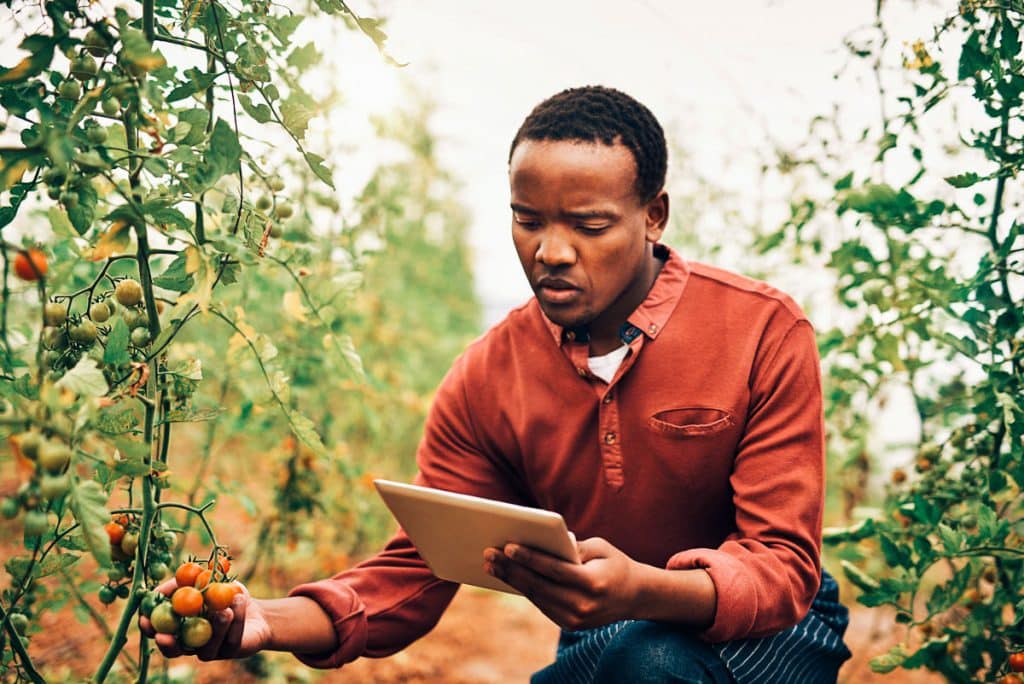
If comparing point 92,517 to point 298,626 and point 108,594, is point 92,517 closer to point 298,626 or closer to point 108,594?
point 108,594

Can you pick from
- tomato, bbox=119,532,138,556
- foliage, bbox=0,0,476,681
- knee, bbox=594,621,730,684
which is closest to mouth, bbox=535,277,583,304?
foliage, bbox=0,0,476,681

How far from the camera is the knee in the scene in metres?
1.49

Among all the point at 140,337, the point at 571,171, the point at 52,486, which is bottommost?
the point at 52,486

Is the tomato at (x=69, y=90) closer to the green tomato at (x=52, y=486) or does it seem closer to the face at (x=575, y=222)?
the green tomato at (x=52, y=486)

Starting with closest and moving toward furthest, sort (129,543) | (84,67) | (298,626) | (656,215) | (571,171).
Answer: (84,67) < (129,543) < (298,626) < (571,171) < (656,215)

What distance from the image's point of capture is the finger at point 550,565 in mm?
1307

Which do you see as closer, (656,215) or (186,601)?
(186,601)

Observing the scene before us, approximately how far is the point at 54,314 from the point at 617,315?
1.09 metres

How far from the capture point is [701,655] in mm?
1528

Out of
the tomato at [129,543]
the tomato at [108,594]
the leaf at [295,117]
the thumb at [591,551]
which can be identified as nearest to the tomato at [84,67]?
the leaf at [295,117]

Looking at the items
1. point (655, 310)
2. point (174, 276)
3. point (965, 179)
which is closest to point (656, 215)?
point (655, 310)

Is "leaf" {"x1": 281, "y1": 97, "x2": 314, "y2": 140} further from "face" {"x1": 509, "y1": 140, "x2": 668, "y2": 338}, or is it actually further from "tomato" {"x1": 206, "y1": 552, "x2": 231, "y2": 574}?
"tomato" {"x1": 206, "y1": 552, "x2": 231, "y2": 574}

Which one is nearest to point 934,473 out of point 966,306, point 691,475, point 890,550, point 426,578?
point 890,550

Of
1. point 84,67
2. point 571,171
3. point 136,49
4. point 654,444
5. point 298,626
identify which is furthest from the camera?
point 654,444
